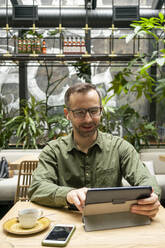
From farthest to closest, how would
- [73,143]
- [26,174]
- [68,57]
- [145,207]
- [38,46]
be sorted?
[38,46] → [68,57] → [26,174] → [73,143] → [145,207]

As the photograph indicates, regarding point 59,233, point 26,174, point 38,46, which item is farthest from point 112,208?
point 38,46

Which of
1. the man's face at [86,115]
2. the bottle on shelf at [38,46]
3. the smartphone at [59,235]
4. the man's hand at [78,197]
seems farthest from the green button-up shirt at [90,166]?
the bottle on shelf at [38,46]

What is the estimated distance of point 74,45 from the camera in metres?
4.42

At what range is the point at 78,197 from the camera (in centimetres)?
111

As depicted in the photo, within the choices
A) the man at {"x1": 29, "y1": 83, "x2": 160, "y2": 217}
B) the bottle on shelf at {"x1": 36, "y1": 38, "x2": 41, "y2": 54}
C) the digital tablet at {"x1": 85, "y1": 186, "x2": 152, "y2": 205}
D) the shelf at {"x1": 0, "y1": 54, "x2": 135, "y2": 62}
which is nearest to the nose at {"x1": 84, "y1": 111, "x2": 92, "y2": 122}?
the man at {"x1": 29, "y1": 83, "x2": 160, "y2": 217}

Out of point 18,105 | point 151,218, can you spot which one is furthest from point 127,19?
point 151,218

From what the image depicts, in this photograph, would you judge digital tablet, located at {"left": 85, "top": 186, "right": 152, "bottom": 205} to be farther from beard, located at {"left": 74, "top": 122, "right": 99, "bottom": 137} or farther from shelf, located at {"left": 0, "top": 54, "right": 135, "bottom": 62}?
shelf, located at {"left": 0, "top": 54, "right": 135, "bottom": 62}

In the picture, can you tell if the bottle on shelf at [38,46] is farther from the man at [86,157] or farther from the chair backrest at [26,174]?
the man at [86,157]

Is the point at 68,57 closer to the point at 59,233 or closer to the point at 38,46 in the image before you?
the point at 38,46

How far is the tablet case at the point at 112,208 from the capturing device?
0.98 metres

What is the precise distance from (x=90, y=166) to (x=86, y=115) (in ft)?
0.93

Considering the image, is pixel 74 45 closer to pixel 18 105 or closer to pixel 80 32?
pixel 80 32

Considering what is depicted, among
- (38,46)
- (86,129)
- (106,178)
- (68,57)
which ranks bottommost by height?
(106,178)

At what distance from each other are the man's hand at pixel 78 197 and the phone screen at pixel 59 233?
11cm
